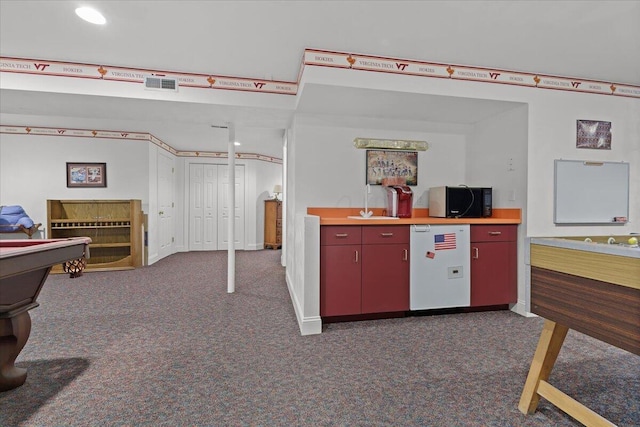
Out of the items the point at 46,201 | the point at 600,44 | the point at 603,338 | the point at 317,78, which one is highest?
the point at 600,44

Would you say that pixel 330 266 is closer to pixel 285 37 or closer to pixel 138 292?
pixel 285 37

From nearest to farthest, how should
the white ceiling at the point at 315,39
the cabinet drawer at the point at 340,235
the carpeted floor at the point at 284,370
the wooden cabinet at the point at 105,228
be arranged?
the carpeted floor at the point at 284,370 < the white ceiling at the point at 315,39 < the cabinet drawer at the point at 340,235 < the wooden cabinet at the point at 105,228

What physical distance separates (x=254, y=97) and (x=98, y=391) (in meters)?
2.72

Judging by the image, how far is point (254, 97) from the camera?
3182 millimetres

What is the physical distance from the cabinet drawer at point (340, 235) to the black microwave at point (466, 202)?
1.08 meters

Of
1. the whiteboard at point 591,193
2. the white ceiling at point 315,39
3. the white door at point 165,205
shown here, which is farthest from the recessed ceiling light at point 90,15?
the whiteboard at point 591,193

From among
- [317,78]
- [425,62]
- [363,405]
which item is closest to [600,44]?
[425,62]

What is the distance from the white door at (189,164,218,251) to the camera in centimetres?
704

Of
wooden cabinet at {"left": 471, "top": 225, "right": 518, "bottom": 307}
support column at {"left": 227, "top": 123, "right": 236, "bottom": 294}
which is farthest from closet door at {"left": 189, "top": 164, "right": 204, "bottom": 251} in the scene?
wooden cabinet at {"left": 471, "top": 225, "right": 518, "bottom": 307}

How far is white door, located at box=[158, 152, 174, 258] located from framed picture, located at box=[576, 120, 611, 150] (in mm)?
6409

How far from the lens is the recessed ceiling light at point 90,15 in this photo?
205 centimetres

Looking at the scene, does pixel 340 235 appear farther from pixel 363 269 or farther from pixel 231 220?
pixel 231 220

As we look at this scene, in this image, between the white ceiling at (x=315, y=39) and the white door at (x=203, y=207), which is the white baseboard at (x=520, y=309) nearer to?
the white ceiling at (x=315, y=39)

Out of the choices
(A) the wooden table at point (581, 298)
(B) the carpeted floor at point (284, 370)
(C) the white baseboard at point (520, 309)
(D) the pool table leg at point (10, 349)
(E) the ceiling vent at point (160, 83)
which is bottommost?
(B) the carpeted floor at point (284, 370)
